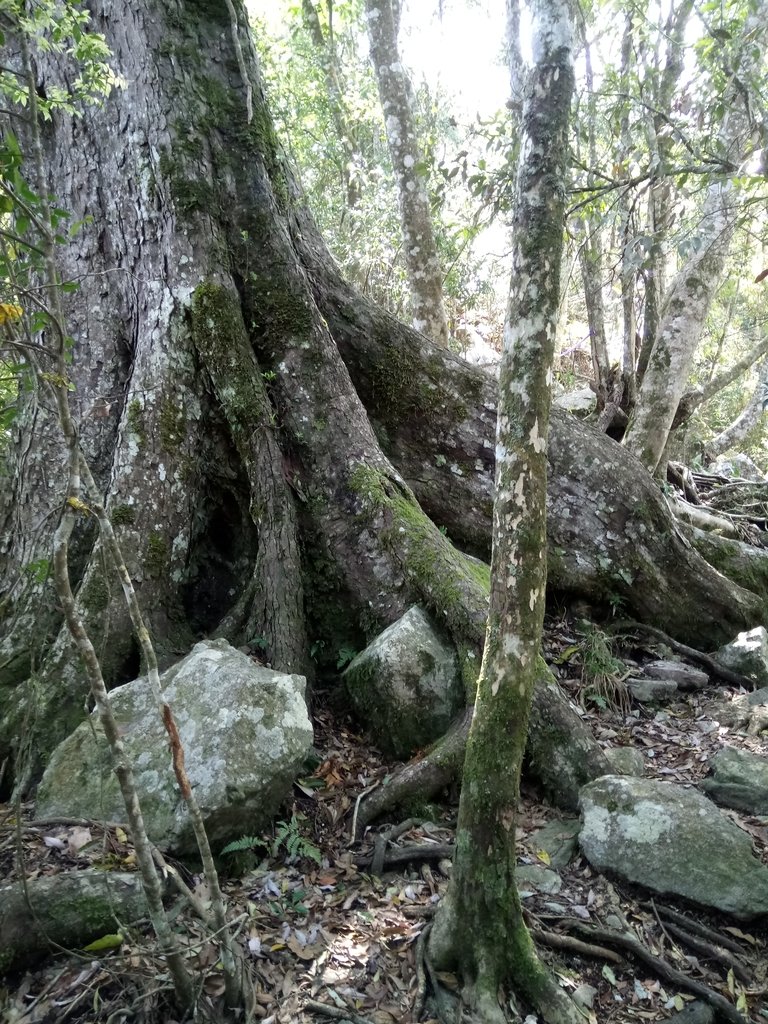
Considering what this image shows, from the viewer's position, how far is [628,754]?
4539 millimetres

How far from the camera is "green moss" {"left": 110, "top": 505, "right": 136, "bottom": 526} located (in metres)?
4.75

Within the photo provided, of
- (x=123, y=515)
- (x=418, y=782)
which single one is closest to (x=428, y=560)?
(x=418, y=782)

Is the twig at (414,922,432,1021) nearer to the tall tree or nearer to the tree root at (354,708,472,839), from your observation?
the tall tree

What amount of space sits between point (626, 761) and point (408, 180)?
7.39 metres

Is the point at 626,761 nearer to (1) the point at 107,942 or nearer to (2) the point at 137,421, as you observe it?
(1) the point at 107,942

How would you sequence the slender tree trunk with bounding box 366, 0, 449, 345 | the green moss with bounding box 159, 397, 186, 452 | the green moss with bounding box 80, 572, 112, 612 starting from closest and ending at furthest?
the green moss with bounding box 80, 572, 112, 612 → the green moss with bounding box 159, 397, 186, 452 → the slender tree trunk with bounding box 366, 0, 449, 345

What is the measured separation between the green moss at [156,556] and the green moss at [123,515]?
0.61 ft

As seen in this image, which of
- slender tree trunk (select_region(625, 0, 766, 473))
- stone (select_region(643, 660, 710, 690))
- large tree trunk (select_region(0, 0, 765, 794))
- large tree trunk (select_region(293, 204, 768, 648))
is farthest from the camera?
slender tree trunk (select_region(625, 0, 766, 473))

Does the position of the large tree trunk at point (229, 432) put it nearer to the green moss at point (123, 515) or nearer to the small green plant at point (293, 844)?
the green moss at point (123, 515)

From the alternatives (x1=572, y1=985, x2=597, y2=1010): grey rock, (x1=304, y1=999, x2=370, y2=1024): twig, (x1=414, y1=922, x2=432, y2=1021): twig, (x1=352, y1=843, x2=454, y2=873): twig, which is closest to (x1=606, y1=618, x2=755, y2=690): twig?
(x1=352, y1=843, x2=454, y2=873): twig

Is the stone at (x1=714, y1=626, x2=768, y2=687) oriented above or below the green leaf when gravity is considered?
above

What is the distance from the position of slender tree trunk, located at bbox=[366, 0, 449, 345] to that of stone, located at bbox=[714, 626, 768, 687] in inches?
200

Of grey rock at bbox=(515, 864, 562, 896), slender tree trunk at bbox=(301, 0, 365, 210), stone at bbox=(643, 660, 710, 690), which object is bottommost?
grey rock at bbox=(515, 864, 562, 896)

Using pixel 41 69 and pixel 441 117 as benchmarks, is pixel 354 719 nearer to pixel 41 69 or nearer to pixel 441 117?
pixel 41 69
